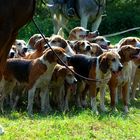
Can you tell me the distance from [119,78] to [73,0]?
8.92 meters

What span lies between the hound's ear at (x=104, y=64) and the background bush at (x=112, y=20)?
1555 centimetres

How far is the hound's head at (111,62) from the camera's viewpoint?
27.5 ft

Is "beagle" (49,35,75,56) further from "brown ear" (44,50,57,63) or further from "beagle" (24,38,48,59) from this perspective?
"brown ear" (44,50,57,63)

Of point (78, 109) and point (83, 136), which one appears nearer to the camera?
point (83, 136)

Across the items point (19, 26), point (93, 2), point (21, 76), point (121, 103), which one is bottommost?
point (121, 103)

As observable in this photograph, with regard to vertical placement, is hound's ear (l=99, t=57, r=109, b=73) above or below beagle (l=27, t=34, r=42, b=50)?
below

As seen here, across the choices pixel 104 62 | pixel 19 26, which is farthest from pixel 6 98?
pixel 19 26

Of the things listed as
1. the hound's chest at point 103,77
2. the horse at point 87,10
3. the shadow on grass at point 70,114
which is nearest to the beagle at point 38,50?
the shadow on grass at point 70,114

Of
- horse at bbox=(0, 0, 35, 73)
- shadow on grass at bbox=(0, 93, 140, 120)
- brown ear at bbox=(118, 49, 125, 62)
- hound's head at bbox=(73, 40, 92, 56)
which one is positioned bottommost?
shadow on grass at bbox=(0, 93, 140, 120)

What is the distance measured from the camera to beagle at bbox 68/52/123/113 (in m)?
8.38

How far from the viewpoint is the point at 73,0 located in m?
17.4

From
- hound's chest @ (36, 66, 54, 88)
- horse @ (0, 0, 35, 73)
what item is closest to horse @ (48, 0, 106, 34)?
hound's chest @ (36, 66, 54, 88)

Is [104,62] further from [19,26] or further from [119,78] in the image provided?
[19,26]

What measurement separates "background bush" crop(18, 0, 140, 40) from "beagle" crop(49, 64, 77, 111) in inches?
589
